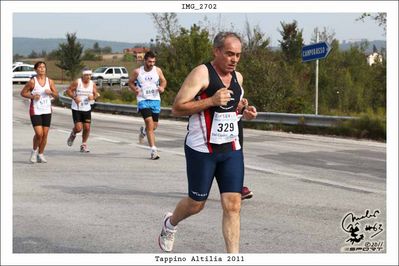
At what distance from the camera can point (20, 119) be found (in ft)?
77.2

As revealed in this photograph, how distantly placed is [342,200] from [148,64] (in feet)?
18.3

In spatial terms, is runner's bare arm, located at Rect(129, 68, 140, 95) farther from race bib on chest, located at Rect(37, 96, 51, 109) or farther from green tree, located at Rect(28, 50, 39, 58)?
green tree, located at Rect(28, 50, 39, 58)

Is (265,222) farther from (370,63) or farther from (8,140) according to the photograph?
(370,63)

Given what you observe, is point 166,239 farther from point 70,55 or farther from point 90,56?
point 90,56

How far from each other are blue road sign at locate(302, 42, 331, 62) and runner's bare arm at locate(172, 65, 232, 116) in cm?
1384

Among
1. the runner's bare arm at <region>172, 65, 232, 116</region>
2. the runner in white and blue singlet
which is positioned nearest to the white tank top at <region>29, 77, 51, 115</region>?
the runner in white and blue singlet

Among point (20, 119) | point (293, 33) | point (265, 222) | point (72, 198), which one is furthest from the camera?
point (293, 33)

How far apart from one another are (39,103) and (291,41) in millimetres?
23518

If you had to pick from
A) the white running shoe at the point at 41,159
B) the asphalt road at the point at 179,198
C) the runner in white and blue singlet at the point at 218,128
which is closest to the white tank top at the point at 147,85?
the asphalt road at the point at 179,198

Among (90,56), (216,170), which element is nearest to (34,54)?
(90,56)

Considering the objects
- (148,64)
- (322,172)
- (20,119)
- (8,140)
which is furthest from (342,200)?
(20,119)

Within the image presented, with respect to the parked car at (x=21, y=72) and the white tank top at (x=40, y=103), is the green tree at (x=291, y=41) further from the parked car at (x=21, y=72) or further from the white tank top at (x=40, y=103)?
the parked car at (x=21, y=72)

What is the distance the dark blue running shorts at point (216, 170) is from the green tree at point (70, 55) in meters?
49.5

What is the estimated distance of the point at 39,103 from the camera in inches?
475
